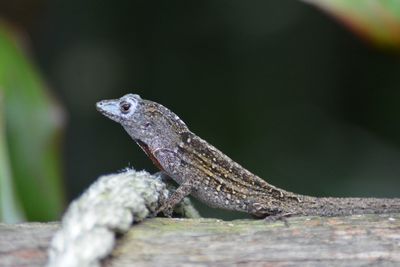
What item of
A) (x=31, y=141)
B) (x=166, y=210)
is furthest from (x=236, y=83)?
(x=166, y=210)

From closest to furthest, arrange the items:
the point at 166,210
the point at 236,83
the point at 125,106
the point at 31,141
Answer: the point at 166,210 → the point at 125,106 → the point at 31,141 → the point at 236,83

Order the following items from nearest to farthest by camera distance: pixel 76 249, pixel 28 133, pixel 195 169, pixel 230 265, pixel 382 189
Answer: pixel 76 249
pixel 230 265
pixel 195 169
pixel 28 133
pixel 382 189

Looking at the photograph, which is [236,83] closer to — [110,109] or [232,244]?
[110,109]

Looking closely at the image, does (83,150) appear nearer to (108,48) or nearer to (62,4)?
(108,48)

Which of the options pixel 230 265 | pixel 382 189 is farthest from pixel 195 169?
pixel 382 189

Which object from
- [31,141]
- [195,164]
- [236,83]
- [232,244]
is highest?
[236,83]

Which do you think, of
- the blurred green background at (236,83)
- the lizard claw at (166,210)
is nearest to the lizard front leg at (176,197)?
the lizard claw at (166,210)

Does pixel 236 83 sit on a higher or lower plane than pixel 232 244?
higher
